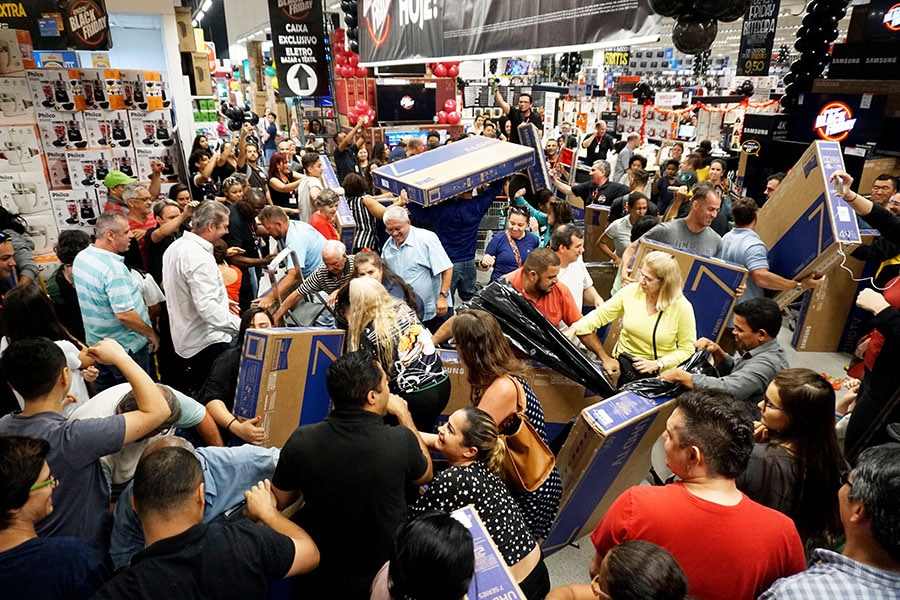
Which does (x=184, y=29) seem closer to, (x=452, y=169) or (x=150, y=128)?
(x=150, y=128)

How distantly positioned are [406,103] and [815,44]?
708 centimetres

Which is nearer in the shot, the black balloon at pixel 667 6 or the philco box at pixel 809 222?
the black balloon at pixel 667 6

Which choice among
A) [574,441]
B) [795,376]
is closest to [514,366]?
[574,441]

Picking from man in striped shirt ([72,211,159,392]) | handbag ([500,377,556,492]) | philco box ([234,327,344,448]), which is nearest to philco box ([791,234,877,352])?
handbag ([500,377,556,492])

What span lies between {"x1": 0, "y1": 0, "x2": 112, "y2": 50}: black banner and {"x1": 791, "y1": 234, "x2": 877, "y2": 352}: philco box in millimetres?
8336

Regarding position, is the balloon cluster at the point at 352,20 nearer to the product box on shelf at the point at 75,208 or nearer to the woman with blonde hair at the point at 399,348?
the product box on shelf at the point at 75,208

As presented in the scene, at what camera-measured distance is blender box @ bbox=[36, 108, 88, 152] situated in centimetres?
559

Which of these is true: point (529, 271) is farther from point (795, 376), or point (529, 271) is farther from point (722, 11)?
point (722, 11)

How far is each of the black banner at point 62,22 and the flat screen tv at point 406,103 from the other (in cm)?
526

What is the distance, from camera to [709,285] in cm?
380

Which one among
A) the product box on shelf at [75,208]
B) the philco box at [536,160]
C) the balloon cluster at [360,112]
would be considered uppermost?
the balloon cluster at [360,112]

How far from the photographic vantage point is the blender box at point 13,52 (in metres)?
5.27

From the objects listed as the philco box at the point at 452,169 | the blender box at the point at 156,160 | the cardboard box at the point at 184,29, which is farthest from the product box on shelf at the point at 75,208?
the cardboard box at the point at 184,29

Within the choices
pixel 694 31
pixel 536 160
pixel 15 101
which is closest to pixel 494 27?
pixel 694 31
